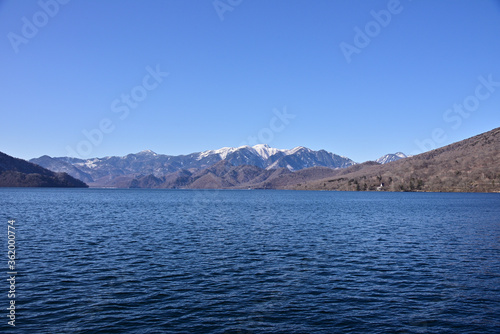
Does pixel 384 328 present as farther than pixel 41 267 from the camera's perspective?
No

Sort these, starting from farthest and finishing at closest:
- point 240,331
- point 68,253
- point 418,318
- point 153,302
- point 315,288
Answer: point 68,253
point 315,288
point 153,302
point 418,318
point 240,331

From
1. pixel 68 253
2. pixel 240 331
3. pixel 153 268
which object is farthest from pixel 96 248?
pixel 240 331

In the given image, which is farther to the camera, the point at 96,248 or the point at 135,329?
the point at 96,248

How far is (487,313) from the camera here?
26000 mm

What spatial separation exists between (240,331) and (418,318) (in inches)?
510

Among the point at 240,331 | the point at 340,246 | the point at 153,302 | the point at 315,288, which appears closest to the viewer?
the point at 240,331

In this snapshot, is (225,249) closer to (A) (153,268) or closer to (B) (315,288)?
(A) (153,268)

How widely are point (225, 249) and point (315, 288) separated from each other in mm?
20852

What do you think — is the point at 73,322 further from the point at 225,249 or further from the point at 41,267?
the point at 225,249

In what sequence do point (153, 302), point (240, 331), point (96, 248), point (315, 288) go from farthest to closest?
point (96, 248) → point (315, 288) → point (153, 302) → point (240, 331)

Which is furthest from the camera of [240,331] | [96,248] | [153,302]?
[96,248]

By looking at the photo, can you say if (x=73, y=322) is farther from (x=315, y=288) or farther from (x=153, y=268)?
(x=315, y=288)

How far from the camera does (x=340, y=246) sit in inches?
2089

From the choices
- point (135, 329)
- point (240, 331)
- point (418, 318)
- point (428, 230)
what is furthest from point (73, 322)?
point (428, 230)
